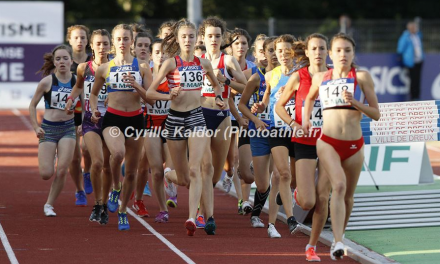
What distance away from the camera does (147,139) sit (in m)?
11.3

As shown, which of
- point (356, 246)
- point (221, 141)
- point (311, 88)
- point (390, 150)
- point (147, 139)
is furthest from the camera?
point (390, 150)

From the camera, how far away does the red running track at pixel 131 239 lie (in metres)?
9.11

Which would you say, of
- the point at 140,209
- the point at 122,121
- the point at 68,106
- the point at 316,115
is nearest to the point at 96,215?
the point at 140,209

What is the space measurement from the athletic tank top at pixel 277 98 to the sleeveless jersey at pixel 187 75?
790 mm

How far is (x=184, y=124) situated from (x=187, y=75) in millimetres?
505

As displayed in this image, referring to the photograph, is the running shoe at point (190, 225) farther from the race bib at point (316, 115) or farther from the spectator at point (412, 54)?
the spectator at point (412, 54)

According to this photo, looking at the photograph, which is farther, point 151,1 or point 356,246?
point 151,1

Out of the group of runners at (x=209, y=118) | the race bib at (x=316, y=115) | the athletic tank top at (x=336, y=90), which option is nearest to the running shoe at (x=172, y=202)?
the group of runners at (x=209, y=118)

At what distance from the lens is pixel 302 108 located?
935cm

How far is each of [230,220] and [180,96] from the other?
2128 mm

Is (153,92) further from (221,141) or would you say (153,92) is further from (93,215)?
(93,215)

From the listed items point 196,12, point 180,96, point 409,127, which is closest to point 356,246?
point 180,96

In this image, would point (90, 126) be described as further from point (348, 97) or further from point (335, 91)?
point (348, 97)

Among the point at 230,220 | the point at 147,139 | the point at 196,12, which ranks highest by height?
the point at 196,12
